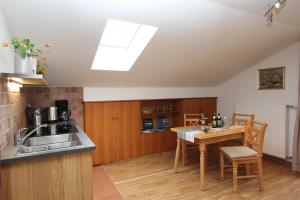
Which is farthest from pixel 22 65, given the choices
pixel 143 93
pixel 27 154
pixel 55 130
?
pixel 143 93

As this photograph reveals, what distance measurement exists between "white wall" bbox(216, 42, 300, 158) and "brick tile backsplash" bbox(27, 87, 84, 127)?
3.16m

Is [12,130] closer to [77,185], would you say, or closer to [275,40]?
[77,185]

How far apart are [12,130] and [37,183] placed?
579mm

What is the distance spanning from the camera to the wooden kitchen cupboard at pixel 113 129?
10.5 feet

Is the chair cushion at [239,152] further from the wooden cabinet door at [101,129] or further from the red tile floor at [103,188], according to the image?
the wooden cabinet door at [101,129]

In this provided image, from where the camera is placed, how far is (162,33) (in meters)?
2.27

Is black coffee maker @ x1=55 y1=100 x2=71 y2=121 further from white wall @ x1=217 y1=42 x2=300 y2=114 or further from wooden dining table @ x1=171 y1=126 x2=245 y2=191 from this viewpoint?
white wall @ x1=217 y1=42 x2=300 y2=114

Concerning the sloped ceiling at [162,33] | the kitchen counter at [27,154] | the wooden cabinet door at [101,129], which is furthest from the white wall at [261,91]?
the kitchen counter at [27,154]

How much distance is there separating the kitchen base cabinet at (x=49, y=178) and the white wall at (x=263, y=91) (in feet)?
11.0

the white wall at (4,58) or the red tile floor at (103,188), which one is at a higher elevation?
the white wall at (4,58)

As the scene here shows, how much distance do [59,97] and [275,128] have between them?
377 cm

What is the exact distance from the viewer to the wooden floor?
90.4 inches

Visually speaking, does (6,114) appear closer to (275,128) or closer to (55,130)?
(55,130)

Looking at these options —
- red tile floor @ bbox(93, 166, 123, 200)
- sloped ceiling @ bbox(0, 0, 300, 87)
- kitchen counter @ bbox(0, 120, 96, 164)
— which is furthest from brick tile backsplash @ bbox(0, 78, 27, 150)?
red tile floor @ bbox(93, 166, 123, 200)
